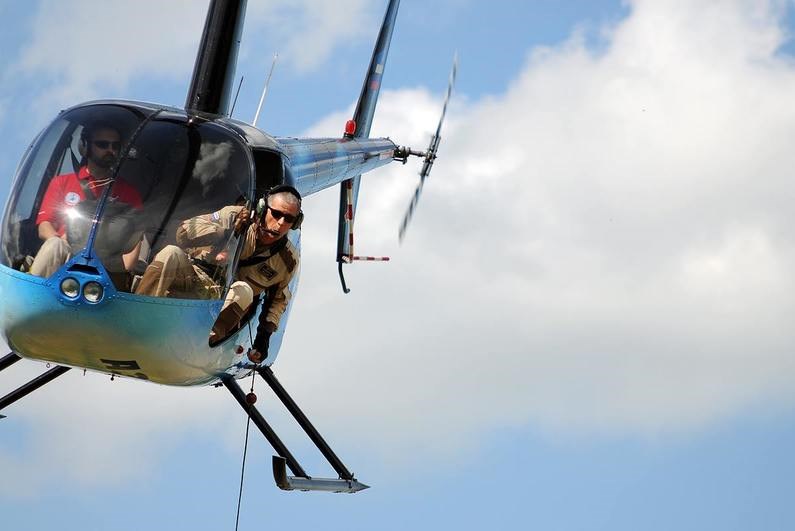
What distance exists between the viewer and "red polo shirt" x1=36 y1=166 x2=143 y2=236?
15.2 m

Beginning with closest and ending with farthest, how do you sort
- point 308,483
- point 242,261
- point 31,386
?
point 242,261, point 31,386, point 308,483

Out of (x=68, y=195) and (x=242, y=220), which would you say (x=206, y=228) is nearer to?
(x=242, y=220)

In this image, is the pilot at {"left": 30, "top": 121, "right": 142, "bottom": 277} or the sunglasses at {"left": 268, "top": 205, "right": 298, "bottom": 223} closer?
the pilot at {"left": 30, "top": 121, "right": 142, "bottom": 277}

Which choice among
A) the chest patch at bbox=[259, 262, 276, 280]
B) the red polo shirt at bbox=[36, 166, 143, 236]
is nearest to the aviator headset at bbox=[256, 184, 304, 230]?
the chest patch at bbox=[259, 262, 276, 280]

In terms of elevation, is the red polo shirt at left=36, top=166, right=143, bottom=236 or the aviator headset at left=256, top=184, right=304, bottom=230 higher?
the aviator headset at left=256, top=184, right=304, bottom=230

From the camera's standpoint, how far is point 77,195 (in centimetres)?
1532

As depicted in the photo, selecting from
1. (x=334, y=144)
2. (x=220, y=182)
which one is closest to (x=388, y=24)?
(x=334, y=144)

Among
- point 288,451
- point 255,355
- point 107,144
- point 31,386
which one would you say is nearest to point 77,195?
point 107,144

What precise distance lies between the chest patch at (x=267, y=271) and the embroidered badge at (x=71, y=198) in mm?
2914

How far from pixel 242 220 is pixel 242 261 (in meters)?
1.08

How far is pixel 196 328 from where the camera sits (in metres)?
15.9

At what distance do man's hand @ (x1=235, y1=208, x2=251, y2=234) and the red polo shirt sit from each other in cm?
127

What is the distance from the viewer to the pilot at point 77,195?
15.0 metres

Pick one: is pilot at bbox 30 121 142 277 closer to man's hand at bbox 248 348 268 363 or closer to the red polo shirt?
the red polo shirt
